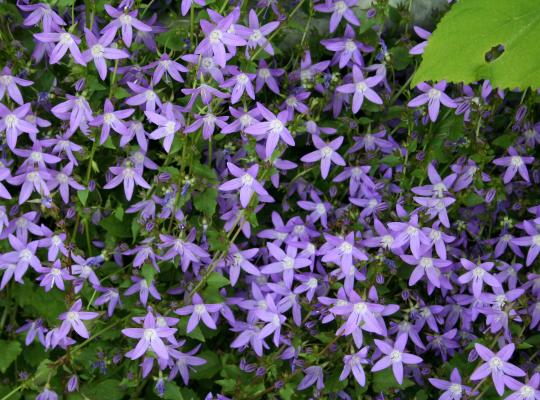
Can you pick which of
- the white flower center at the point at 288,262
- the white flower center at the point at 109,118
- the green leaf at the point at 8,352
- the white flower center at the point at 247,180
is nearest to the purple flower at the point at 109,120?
the white flower center at the point at 109,118

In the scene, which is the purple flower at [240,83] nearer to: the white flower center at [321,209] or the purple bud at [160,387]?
the white flower center at [321,209]

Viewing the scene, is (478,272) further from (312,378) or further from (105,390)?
(105,390)

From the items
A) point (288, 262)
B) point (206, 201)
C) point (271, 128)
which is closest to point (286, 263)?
point (288, 262)

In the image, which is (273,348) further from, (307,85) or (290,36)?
(290,36)

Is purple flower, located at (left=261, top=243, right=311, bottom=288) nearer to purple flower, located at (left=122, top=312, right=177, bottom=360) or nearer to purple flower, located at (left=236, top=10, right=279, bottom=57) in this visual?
purple flower, located at (left=122, top=312, right=177, bottom=360)

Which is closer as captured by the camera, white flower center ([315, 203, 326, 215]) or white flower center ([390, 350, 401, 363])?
white flower center ([390, 350, 401, 363])

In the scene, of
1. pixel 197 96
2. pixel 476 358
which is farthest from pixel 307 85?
pixel 476 358

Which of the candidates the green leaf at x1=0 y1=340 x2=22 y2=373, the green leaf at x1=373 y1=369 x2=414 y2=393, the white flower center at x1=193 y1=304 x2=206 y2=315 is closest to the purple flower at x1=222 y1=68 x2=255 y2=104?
the white flower center at x1=193 y1=304 x2=206 y2=315
